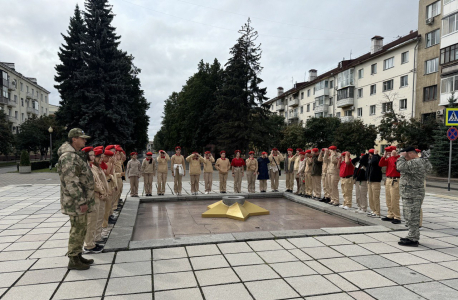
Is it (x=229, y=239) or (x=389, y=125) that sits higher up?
(x=389, y=125)

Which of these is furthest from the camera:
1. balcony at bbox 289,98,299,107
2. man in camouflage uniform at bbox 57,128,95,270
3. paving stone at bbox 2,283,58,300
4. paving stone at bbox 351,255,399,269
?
balcony at bbox 289,98,299,107

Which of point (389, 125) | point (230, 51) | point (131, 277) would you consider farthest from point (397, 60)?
point (131, 277)

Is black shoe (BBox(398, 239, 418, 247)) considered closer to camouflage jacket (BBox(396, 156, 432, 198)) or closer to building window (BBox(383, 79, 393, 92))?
camouflage jacket (BBox(396, 156, 432, 198))

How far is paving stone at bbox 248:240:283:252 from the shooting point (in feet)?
17.4

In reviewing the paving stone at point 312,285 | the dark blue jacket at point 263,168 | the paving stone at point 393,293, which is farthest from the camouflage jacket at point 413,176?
the dark blue jacket at point 263,168

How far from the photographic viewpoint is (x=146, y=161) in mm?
11453

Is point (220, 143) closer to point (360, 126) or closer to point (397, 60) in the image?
point (360, 126)

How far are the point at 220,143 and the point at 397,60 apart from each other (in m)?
21.1

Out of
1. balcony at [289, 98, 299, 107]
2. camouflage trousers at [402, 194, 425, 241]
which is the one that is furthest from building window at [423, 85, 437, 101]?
camouflage trousers at [402, 194, 425, 241]

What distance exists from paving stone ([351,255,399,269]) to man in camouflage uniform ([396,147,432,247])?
106 cm

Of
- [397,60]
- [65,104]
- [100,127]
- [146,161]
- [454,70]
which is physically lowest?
[146,161]

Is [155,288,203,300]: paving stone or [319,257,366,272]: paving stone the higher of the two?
[319,257,366,272]: paving stone


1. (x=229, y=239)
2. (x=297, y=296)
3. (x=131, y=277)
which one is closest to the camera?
(x=297, y=296)

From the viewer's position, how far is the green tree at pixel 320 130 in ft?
117
